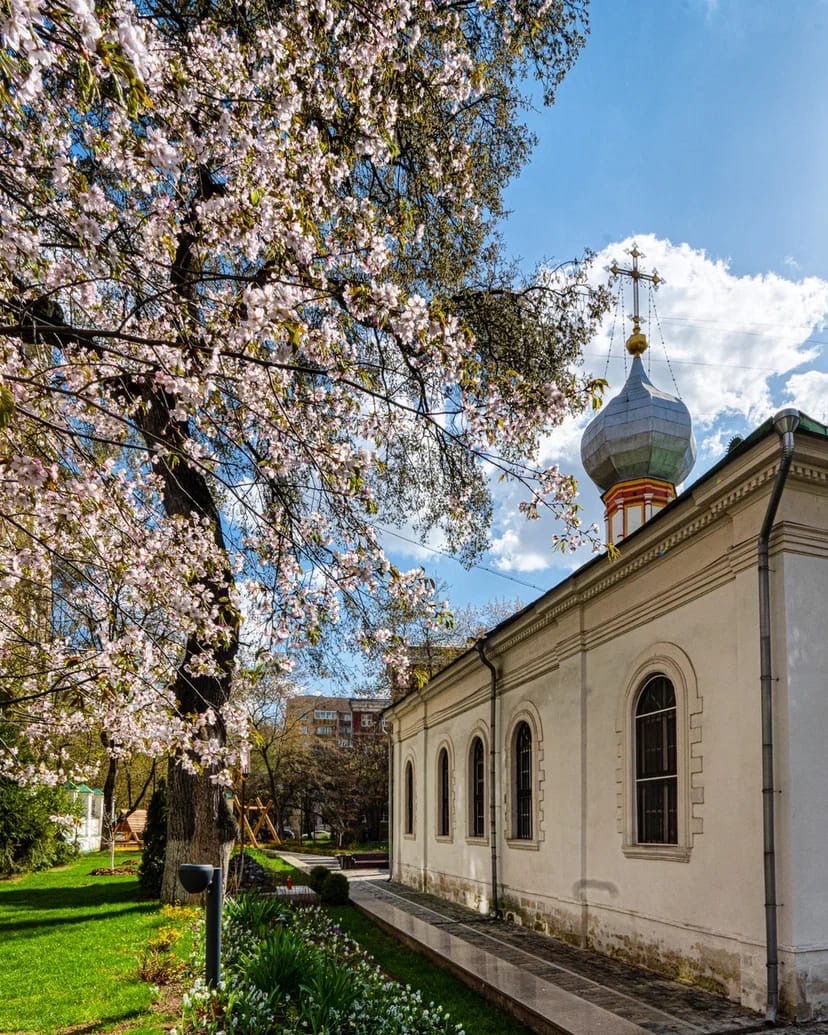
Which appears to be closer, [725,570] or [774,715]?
[774,715]

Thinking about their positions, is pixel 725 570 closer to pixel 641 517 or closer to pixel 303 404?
pixel 303 404

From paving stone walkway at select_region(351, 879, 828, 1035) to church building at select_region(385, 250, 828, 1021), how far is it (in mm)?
215

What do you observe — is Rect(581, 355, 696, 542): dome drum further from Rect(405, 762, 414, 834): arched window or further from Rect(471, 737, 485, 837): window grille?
Rect(405, 762, 414, 834): arched window

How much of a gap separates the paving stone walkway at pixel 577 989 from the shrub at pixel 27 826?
11.6 m

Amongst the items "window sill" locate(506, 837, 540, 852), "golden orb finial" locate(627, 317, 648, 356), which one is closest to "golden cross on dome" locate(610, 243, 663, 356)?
"golden orb finial" locate(627, 317, 648, 356)

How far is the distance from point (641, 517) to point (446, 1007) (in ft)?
34.7

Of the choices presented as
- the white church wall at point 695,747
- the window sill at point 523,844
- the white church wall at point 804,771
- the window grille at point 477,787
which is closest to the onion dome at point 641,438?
the white church wall at point 695,747

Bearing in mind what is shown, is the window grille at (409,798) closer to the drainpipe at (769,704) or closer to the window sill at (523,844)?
the window sill at (523,844)

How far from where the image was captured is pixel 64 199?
16.3ft

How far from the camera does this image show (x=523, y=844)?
13.0 m

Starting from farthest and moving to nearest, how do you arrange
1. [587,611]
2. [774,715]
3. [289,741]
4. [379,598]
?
[289,741] → [587,611] → [774,715] → [379,598]

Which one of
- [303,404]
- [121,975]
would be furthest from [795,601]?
[121,975]

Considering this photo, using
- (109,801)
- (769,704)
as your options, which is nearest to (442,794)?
(769,704)

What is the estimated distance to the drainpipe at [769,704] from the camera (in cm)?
693
